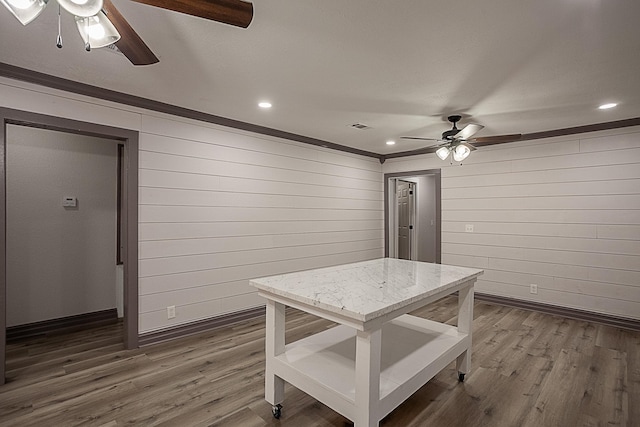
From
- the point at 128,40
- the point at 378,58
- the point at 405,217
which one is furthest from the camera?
the point at 405,217

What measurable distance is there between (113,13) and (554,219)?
5.00 meters

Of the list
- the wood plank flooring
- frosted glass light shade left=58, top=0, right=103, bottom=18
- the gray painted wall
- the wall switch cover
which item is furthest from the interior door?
frosted glass light shade left=58, top=0, right=103, bottom=18

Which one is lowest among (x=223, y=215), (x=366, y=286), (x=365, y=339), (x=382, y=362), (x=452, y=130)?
(x=382, y=362)

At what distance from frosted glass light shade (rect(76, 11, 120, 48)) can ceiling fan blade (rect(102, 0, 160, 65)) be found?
1.2 inches

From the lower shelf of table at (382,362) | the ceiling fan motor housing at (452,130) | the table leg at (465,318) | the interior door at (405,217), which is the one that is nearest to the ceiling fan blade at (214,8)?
the lower shelf of table at (382,362)

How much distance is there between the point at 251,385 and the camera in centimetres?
250

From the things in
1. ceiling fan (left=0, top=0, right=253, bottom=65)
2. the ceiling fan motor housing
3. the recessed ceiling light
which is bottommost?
ceiling fan (left=0, top=0, right=253, bottom=65)

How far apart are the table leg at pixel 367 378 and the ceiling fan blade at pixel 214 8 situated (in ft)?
4.98

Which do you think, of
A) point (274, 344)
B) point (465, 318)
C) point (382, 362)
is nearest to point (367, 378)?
point (382, 362)

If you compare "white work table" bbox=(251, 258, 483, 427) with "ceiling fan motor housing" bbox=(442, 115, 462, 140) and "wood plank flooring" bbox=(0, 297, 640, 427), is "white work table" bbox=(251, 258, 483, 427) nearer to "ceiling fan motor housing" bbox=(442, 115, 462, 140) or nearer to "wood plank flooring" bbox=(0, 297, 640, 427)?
"wood plank flooring" bbox=(0, 297, 640, 427)

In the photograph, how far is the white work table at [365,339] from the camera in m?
1.65

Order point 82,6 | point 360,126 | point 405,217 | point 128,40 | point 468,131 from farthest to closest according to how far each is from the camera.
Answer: point 405,217 < point 360,126 < point 468,131 < point 128,40 < point 82,6

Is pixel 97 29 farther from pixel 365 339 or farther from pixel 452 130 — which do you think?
pixel 452 130

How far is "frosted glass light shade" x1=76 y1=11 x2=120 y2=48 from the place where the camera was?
1.32 metres
